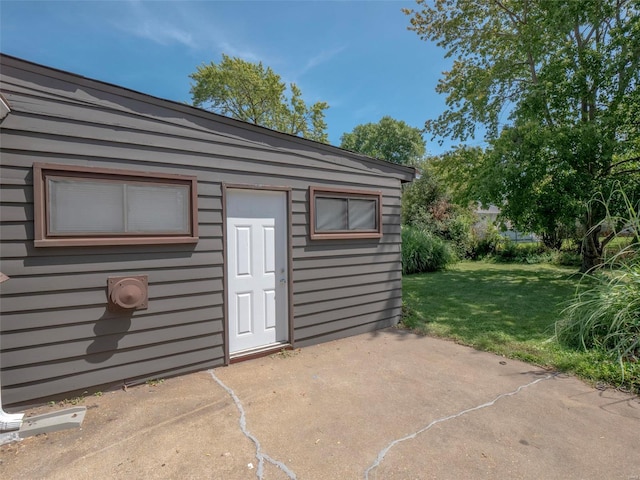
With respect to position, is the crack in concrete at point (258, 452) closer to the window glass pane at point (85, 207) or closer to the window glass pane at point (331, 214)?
the window glass pane at point (85, 207)

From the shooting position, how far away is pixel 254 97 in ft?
64.0

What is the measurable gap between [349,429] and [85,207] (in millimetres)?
2928

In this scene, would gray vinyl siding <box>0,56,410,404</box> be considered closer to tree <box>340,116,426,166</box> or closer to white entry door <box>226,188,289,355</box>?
white entry door <box>226,188,289,355</box>

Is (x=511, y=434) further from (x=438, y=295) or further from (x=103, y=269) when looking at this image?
A: (x=438, y=295)

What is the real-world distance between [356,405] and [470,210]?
48.3 feet

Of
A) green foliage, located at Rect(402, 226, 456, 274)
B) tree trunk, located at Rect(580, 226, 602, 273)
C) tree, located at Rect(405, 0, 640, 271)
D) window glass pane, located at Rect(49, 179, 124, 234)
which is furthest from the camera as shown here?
green foliage, located at Rect(402, 226, 456, 274)

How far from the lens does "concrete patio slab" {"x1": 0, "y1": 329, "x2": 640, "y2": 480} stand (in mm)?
2043

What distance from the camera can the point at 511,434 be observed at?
2393mm

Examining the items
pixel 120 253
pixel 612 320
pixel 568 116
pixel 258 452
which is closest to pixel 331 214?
pixel 120 253

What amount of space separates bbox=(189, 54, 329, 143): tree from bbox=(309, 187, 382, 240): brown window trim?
15.4m

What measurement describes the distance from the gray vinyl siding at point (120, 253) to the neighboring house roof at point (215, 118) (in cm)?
2

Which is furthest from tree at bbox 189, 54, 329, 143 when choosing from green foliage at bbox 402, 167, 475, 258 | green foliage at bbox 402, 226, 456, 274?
green foliage at bbox 402, 226, 456, 274

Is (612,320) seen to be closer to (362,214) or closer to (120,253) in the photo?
(362,214)

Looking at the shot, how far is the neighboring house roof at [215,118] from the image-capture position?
2732 mm
